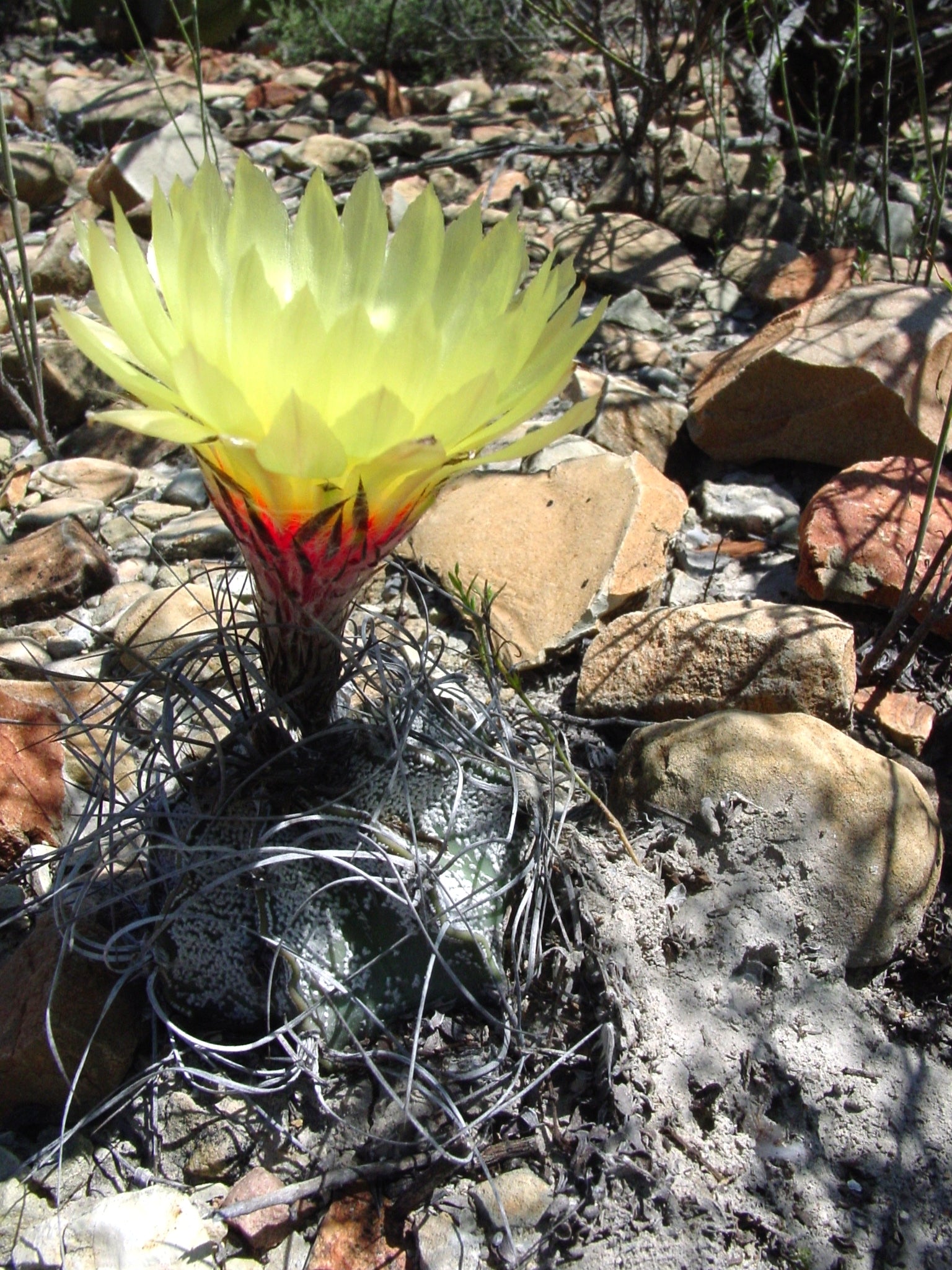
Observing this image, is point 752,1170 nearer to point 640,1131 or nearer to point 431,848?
point 640,1131

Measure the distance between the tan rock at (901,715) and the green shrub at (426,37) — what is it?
8.85 ft

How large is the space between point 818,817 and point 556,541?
58 centimetres

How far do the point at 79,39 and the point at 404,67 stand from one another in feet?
4.37

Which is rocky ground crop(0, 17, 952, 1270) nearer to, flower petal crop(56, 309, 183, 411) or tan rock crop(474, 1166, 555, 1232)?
tan rock crop(474, 1166, 555, 1232)

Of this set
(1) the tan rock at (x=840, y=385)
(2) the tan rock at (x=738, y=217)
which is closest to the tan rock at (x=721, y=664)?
(1) the tan rock at (x=840, y=385)

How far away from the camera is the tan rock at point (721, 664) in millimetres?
1159

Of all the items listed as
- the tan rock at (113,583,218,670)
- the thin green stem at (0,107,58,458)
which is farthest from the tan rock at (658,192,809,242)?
the tan rock at (113,583,218,670)

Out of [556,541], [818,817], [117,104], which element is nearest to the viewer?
[818,817]

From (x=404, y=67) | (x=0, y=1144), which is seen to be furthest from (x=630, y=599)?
(x=404, y=67)

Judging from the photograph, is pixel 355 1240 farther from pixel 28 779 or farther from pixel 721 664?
pixel 721 664

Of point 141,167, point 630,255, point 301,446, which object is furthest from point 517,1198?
point 141,167

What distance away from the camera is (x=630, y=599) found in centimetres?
137

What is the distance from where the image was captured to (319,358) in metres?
0.65

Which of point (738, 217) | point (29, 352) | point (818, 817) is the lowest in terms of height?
point (818, 817)
